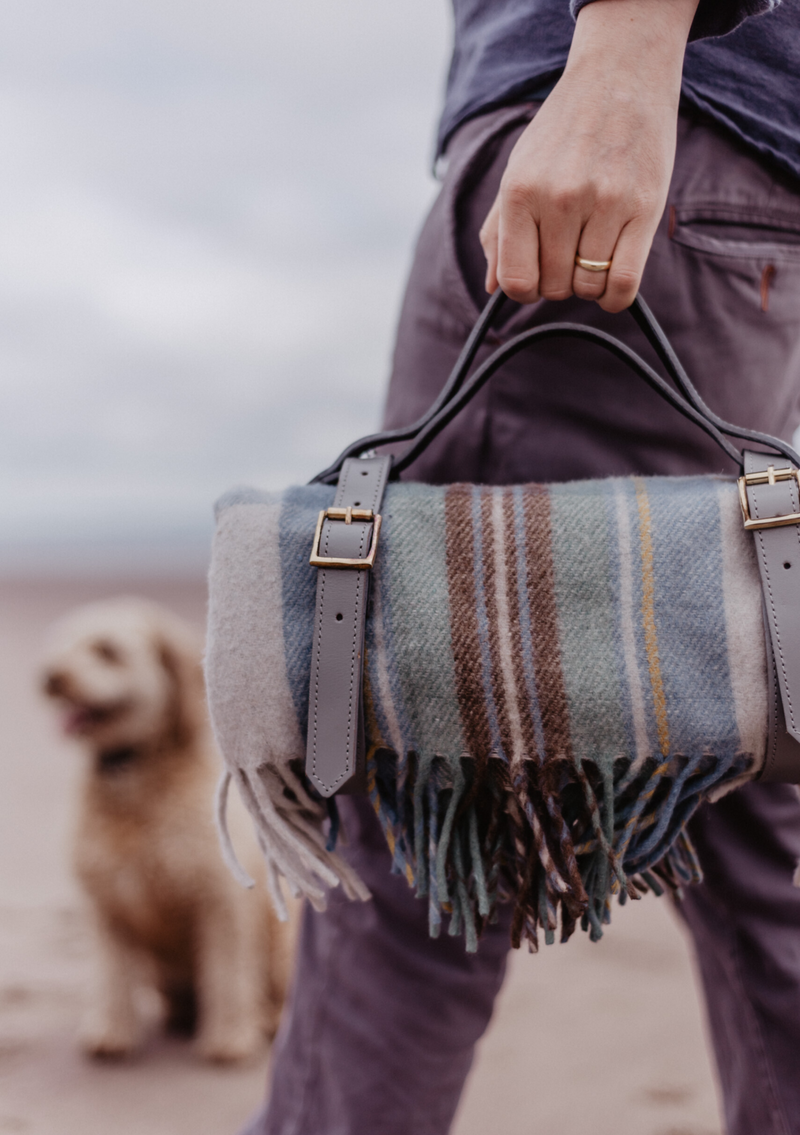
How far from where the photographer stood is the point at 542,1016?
175 centimetres

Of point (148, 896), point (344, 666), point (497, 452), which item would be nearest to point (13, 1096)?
point (148, 896)

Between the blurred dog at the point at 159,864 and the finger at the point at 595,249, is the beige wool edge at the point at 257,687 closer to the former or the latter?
the finger at the point at 595,249

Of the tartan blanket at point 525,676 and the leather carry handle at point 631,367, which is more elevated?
the leather carry handle at point 631,367

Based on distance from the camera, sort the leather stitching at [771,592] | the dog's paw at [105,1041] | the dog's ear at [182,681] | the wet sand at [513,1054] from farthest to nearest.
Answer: the dog's ear at [182,681], the dog's paw at [105,1041], the wet sand at [513,1054], the leather stitching at [771,592]

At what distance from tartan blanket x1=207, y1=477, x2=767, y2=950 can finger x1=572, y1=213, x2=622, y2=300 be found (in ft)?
0.53

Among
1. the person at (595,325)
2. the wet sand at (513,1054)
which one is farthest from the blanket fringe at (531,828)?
the wet sand at (513,1054)

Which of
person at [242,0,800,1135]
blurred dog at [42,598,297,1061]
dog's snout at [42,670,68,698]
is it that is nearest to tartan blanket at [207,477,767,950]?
person at [242,0,800,1135]

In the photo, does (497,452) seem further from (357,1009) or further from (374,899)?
(357,1009)

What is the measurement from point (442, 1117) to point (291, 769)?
1.62 ft

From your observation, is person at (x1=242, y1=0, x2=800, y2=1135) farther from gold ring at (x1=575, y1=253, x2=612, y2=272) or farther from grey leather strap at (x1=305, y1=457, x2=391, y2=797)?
grey leather strap at (x1=305, y1=457, x2=391, y2=797)

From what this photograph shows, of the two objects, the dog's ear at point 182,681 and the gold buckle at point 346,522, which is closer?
the gold buckle at point 346,522

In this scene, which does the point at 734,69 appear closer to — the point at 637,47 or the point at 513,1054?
the point at 637,47

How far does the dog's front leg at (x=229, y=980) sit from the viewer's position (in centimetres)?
169

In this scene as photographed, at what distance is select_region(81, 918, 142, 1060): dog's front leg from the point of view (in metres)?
1.66
